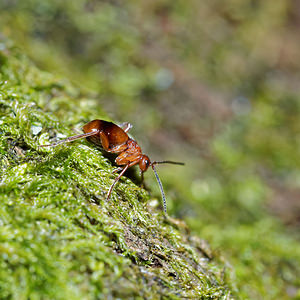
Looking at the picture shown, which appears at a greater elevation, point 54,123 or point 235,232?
point 54,123

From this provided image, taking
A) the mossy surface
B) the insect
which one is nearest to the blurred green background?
the mossy surface

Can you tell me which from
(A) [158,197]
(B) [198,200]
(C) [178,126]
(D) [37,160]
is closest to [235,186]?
(B) [198,200]

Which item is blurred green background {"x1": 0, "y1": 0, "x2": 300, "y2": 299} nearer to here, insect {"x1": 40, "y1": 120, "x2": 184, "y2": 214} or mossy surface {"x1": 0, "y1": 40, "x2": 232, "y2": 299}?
mossy surface {"x1": 0, "y1": 40, "x2": 232, "y2": 299}

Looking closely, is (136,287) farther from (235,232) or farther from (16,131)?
(235,232)

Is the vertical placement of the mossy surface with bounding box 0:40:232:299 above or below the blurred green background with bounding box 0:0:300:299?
above

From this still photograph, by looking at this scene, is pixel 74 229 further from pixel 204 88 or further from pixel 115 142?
pixel 204 88

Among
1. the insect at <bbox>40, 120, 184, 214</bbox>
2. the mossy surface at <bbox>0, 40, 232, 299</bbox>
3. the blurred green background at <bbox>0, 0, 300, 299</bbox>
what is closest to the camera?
the mossy surface at <bbox>0, 40, 232, 299</bbox>
